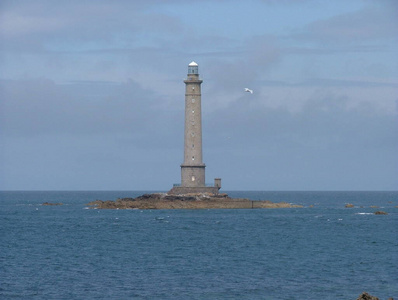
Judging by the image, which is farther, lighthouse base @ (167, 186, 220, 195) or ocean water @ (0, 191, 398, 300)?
lighthouse base @ (167, 186, 220, 195)

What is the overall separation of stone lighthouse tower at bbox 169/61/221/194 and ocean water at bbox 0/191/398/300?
26.9ft

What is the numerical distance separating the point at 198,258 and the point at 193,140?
41.7 meters

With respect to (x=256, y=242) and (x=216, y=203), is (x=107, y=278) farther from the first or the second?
(x=216, y=203)

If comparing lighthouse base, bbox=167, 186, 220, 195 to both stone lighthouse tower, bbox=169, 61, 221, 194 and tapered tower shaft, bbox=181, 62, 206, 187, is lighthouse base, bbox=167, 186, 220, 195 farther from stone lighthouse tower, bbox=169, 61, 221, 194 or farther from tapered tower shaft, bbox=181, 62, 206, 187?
tapered tower shaft, bbox=181, 62, 206, 187

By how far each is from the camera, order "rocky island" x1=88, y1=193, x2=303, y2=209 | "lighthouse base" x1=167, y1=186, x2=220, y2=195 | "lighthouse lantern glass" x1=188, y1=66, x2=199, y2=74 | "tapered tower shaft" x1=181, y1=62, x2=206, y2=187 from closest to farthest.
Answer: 1. "tapered tower shaft" x1=181, y1=62, x2=206, y2=187
2. "rocky island" x1=88, y1=193, x2=303, y2=209
3. "lighthouse base" x1=167, y1=186, x2=220, y2=195
4. "lighthouse lantern glass" x1=188, y1=66, x2=199, y2=74

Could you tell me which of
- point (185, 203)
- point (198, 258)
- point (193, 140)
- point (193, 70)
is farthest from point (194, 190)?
point (198, 258)

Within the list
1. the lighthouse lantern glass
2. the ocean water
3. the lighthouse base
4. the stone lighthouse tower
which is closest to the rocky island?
the lighthouse base

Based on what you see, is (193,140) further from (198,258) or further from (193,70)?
(198,258)

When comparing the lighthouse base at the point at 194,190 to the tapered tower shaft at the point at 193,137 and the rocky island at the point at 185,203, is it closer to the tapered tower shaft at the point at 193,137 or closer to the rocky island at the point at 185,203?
the rocky island at the point at 185,203

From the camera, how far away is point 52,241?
56344 millimetres

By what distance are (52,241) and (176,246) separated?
9.94 metres

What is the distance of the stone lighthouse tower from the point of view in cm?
8644

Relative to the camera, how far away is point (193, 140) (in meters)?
86.4

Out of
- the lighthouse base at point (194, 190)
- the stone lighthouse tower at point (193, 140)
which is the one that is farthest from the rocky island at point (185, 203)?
the stone lighthouse tower at point (193, 140)
